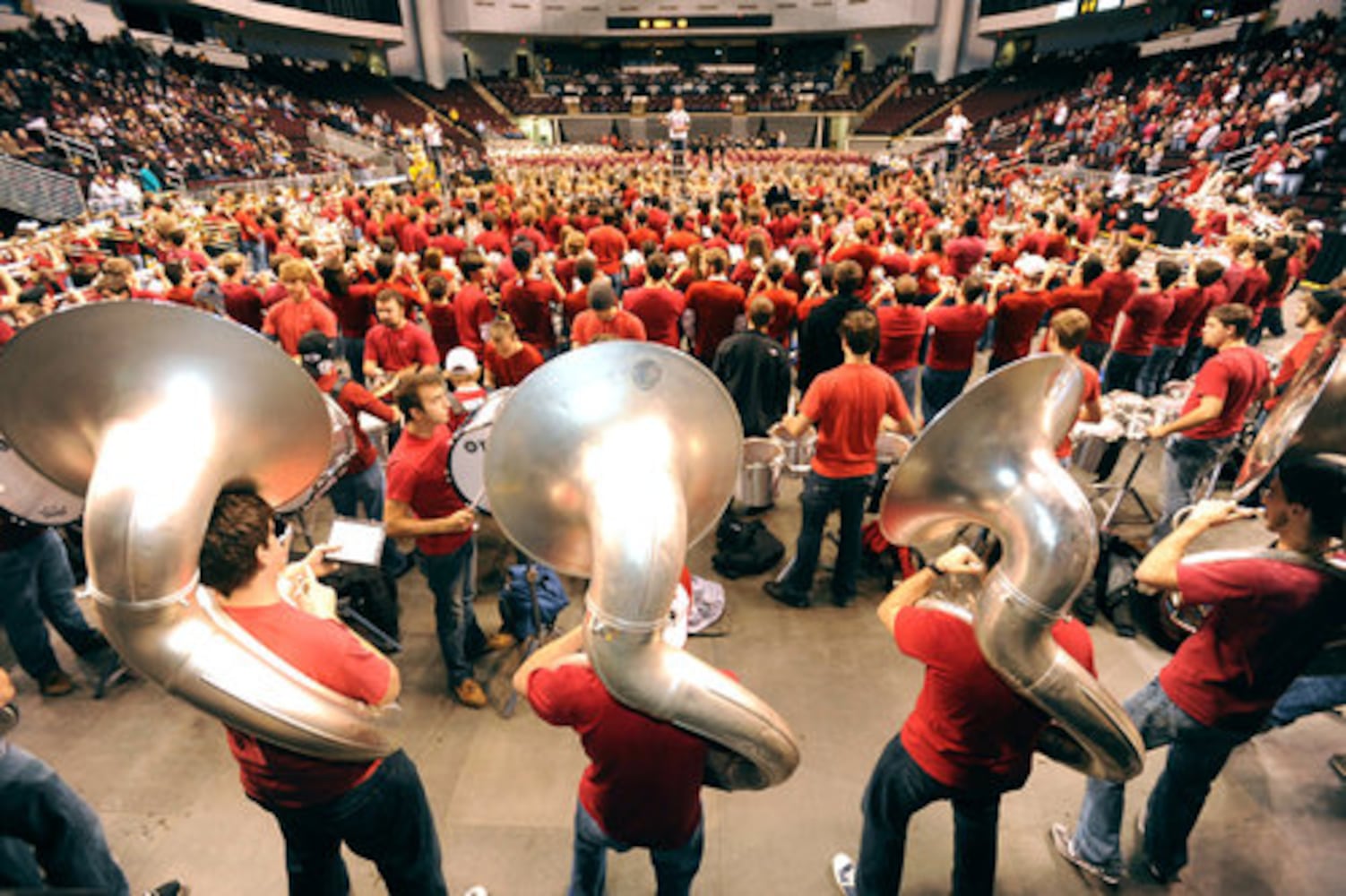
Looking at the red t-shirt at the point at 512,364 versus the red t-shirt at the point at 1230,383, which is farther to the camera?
the red t-shirt at the point at 512,364

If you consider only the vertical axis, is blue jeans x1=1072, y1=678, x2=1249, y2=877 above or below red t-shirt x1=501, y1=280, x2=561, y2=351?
below

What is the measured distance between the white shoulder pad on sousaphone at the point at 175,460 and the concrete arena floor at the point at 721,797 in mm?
1500

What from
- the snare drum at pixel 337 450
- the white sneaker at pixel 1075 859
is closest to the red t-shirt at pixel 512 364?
the snare drum at pixel 337 450

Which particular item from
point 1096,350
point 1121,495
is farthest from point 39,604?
point 1096,350

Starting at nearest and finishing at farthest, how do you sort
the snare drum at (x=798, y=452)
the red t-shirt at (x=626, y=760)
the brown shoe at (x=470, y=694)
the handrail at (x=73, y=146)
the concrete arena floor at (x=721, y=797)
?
the red t-shirt at (x=626, y=760)
the concrete arena floor at (x=721, y=797)
the brown shoe at (x=470, y=694)
the snare drum at (x=798, y=452)
the handrail at (x=73, y=146)

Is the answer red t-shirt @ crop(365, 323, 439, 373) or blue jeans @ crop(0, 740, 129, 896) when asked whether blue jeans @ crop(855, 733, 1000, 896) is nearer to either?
blue jeans @ crop(0, 740, 129, 896)

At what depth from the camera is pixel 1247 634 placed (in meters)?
2.03

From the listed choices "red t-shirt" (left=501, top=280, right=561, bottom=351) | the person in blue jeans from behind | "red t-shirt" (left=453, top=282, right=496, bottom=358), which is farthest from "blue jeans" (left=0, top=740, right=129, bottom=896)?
"red t-shirt" (left=501, top=280, right=561, bottom=351)

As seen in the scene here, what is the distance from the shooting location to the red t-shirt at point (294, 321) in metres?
5.06

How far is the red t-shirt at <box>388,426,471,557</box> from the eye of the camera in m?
2.99

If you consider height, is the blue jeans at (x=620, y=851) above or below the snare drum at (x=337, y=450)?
below

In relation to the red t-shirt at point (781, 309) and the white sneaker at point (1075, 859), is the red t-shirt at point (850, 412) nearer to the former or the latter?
the white sneaker at point (1075, 859)

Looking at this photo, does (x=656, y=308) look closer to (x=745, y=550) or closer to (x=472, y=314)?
(x=472, y=314)

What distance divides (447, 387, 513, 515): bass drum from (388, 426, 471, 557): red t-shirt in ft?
0.49
